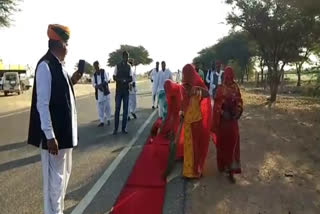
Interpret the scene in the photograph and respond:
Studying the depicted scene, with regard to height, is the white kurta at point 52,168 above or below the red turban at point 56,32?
below

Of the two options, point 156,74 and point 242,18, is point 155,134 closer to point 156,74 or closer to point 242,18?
point 156,74

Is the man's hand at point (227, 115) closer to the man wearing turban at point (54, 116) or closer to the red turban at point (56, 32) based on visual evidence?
the man wearing turban at point (54, 116)

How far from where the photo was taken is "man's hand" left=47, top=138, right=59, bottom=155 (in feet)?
15.8

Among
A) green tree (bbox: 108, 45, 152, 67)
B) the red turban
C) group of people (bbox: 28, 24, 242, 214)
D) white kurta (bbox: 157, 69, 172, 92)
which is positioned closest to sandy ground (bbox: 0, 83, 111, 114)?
white kurta (bbox: 157, 69, 172, 92)

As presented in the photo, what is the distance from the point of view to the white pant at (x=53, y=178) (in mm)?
5102

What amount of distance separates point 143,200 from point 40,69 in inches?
101

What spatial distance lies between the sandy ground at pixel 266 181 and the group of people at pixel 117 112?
46 cm

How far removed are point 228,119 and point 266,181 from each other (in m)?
1.23

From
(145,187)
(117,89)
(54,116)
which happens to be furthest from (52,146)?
(117,89)

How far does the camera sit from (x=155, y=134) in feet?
39.5

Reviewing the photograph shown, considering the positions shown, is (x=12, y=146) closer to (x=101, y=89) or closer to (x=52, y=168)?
(x=101, y=89)

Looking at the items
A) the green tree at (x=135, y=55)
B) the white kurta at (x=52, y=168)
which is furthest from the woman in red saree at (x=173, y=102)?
the green tree at (x=135, y=55)

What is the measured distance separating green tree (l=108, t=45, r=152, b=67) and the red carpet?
354 ft

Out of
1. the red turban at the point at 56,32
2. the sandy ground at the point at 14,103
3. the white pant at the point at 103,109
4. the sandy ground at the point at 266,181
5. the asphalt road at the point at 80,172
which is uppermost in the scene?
the red turban at the point at 56,32
